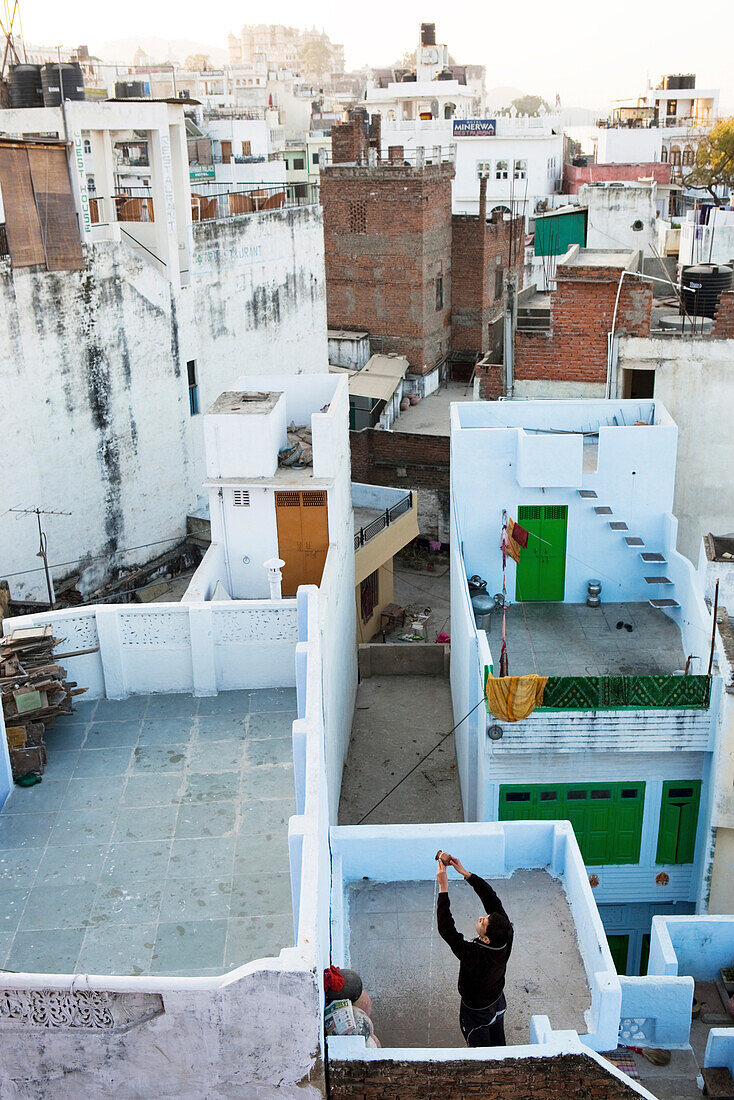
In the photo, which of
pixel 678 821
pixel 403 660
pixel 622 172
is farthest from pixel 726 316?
pixel 622 172

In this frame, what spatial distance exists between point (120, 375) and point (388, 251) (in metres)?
19.3

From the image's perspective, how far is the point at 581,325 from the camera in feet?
71.5

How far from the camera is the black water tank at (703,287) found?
23.1 m

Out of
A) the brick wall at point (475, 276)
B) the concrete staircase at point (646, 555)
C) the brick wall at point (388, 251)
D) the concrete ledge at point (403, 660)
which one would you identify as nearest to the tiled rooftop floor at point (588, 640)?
the concrete staircase at point (646, 555)

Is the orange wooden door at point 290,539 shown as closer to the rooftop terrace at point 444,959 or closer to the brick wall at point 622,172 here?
the rooftop terrace at point 444,959

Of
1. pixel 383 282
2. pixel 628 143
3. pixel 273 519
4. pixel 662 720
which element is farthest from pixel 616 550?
pixel 628 143

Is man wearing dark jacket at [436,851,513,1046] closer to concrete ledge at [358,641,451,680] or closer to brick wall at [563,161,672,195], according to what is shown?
concrete ledge at [358,641,451,680]

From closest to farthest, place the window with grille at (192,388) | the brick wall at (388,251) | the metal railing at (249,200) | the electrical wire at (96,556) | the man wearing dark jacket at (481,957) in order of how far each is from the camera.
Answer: the man wearing dark jacket at (481,957) → the electrical wire at (96,556) → the window with grille at (192,388) → the metal railing at (249,200) → the brick wall at (388,251)

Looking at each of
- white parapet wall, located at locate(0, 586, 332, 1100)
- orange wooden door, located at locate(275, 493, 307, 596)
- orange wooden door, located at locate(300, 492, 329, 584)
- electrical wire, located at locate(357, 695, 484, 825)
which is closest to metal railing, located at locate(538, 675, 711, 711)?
electrical wire, located at locate(357, 695, 484, 825)

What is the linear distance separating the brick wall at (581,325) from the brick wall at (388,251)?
18907 mm

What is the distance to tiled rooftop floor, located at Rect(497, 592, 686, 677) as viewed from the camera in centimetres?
1645

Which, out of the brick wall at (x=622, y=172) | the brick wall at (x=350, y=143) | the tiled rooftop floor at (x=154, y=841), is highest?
the brick wall at (x=350, y=143)

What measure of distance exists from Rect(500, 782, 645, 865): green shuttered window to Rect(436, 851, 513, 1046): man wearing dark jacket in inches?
219

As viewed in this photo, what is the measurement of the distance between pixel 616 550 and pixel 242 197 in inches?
695
